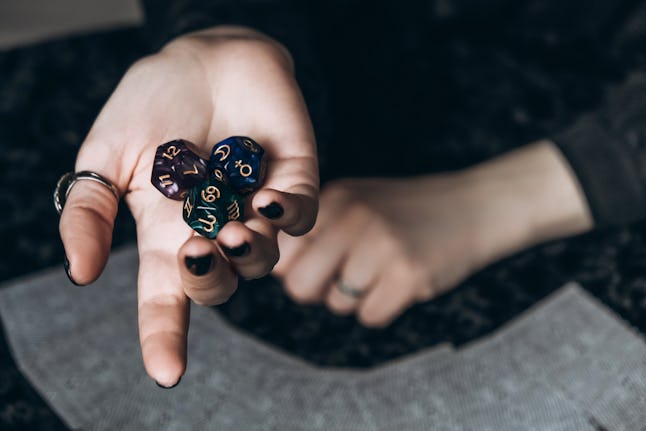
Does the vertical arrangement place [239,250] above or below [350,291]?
above

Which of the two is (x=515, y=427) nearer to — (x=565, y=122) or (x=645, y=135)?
(x=645, y=135)

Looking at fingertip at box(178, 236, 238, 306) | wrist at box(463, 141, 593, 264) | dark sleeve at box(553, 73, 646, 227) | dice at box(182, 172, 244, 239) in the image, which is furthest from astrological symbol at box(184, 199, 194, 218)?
dark sleeve at box(553, 73, 646, 227)

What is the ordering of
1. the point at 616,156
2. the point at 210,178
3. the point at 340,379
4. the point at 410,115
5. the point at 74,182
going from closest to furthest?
1. the point at 74,182
2. the point at 210,178
3. the point at 340,379
4. the point at 616,156
5. the point at 410,115

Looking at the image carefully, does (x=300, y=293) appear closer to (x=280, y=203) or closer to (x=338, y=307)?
(x=338, y=307)

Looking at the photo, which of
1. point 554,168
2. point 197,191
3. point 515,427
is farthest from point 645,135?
point 197,191

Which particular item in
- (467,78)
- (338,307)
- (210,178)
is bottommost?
(338,307)

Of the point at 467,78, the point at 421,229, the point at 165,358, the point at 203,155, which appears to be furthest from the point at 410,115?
the point at 165,358

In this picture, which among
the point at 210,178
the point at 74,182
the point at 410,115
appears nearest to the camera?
the point at 74,182

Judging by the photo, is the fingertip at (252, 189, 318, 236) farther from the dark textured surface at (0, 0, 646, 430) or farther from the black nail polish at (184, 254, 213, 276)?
the dark textured surface at (0, 0, 646, 430)
